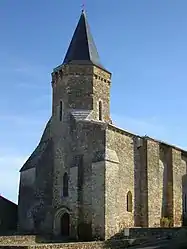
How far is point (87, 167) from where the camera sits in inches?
1275

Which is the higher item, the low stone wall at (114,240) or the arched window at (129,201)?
the arched window at (129,201)

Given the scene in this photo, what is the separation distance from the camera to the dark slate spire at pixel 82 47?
36.2 metres

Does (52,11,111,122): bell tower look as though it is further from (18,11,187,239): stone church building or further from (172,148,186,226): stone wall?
(172,148,186,226): stone wall

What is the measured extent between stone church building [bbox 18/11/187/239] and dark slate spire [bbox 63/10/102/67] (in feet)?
0.27

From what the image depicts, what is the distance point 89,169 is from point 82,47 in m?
10.9

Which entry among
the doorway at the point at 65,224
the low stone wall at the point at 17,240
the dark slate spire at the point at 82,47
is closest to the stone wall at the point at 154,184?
the doorway at the point at 65,224

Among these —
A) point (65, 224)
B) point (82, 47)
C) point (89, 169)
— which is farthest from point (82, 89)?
point (65, 224)

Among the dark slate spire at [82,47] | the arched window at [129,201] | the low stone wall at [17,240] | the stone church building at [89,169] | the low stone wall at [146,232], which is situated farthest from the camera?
the dark slate spire at [82,47]

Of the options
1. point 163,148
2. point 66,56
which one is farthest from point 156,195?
point 66,56

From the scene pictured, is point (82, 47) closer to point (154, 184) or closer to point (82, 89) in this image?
point (82, 89)

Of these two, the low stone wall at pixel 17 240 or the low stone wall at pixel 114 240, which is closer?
the low stone wall at pixel 114 240

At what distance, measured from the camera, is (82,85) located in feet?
116

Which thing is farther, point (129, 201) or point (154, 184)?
point (154, 184)

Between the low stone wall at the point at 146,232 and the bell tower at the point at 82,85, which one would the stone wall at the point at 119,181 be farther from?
the bell tower at the point at 82,85
